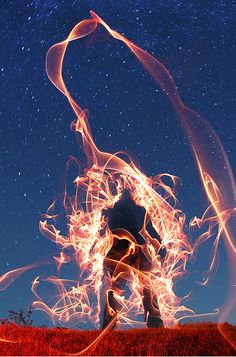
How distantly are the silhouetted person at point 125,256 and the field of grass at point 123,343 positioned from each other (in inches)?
129

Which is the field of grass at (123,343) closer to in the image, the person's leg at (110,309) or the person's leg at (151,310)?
the person's leg at (151,310)

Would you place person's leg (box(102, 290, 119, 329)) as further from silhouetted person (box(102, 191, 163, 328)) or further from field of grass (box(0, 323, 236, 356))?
field of grass (box(0, 323, 236, 356))

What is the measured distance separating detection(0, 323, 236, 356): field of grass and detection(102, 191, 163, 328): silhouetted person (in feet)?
10.7

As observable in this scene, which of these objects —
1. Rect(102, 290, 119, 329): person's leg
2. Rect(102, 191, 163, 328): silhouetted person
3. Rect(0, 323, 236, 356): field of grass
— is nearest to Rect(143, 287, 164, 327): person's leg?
Rect(102, 191, 163, 328): silhouetted person

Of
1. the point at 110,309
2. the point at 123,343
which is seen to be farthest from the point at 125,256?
the point at 123,343

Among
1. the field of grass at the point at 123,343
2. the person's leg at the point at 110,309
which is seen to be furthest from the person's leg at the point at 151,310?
the field of grass at the point at 123,343

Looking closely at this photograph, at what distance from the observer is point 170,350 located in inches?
356

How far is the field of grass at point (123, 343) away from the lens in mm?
8875

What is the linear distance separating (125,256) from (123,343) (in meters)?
4.65

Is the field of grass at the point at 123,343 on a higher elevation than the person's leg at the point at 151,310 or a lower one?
higher

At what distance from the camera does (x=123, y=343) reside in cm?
952

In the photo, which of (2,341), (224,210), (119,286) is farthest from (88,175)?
(2,341)

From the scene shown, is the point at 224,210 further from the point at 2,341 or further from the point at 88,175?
the point at 2,341

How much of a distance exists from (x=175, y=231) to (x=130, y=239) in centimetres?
189
